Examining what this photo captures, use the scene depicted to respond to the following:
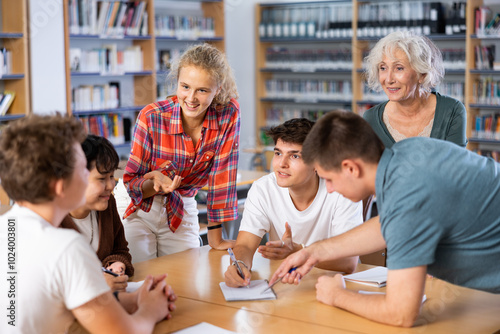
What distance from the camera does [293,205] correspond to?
2553 millimetres

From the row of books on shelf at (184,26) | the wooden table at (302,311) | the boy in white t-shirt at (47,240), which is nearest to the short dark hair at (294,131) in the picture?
the wooden table at (302,311)

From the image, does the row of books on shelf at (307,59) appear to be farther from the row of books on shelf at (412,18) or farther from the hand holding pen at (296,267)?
the hand holding pen at (296,267)

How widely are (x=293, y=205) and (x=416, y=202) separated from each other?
101 cm

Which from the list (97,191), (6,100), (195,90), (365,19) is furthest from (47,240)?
(365,19)

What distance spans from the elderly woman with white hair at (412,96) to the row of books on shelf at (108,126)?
4227 millimetres

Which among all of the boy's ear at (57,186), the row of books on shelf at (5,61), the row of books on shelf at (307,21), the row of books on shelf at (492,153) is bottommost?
the row of books on shelf at (492,153)

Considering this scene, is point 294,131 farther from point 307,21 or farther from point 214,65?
point 307,21

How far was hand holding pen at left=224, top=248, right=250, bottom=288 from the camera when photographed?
6.84 ft

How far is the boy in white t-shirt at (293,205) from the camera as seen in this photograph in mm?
2471

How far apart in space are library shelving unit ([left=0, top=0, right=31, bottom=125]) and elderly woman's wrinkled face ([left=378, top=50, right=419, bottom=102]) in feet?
13.0

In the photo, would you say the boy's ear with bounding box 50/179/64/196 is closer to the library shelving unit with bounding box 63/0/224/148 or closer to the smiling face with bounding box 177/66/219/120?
the smiling face with bounding box 177/66/219/120

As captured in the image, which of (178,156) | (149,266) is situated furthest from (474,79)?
(149,266)

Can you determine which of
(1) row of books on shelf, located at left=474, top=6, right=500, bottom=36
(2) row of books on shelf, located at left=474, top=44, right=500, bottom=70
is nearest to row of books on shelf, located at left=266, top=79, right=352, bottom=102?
(2) row of books on shelf, located at left=474, top=44, right=500, bottom=70

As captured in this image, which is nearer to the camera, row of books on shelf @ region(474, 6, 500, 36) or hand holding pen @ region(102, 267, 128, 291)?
hand holding pen @ region(102, 267, 128, 291)
